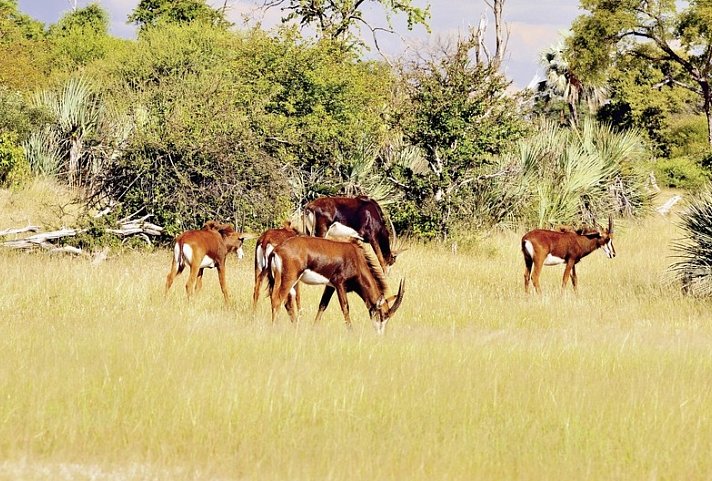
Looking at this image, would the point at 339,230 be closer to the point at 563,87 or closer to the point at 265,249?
the point at 265,249

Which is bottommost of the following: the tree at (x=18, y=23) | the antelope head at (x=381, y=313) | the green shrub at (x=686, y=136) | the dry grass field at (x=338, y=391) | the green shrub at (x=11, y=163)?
the dry grass field at (x=338, y=391)

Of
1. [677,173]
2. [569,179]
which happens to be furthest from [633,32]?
[569,179]

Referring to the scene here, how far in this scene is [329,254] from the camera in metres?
9.94

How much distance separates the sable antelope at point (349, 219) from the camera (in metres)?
16.2

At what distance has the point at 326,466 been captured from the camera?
532cm

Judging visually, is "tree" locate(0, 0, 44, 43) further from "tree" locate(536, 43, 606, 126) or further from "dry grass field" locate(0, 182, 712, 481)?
"dry grass field" locate(0, 182, 712, 481)

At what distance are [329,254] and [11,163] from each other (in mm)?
13308

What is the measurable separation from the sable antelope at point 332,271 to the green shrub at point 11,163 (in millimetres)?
11923

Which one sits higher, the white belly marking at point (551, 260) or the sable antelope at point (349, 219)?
the sable antelope at point (349, 219)

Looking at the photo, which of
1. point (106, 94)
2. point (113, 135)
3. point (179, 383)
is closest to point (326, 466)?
point (179, 383)

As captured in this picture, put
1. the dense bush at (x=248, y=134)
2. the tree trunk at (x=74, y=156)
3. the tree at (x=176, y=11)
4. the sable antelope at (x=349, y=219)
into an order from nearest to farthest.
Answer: the sable antelope at (x=349, y=219) < the dense bush at (x=248, y=134) < the tree trunk at (x=74, y=156) < the tree at (x=176, y=11)

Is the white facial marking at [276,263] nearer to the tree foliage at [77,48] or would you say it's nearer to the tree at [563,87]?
the tree foliage at [77,48]

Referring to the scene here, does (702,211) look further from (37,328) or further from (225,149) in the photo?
(37,328)

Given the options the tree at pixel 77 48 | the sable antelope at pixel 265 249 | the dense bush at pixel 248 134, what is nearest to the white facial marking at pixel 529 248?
the sable antelope at pixel 265 249
